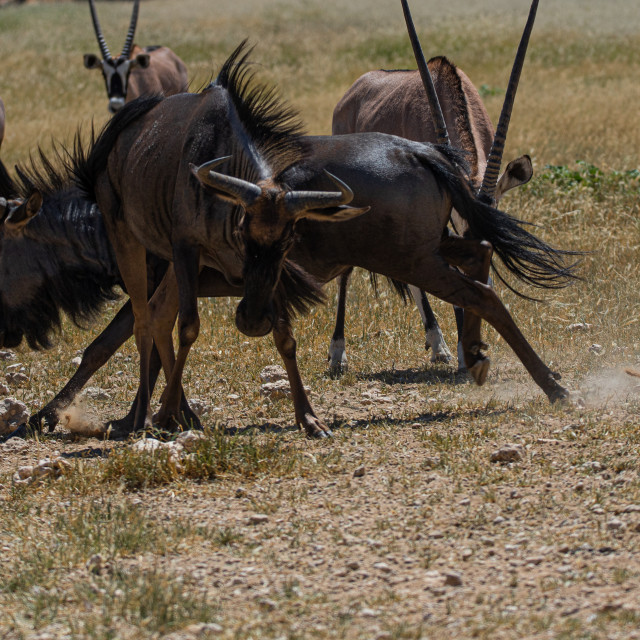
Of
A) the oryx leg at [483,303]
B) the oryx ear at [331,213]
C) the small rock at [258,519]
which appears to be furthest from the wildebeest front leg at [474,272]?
the small rock at [258,519]

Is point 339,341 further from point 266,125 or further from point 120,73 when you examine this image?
point 120,73

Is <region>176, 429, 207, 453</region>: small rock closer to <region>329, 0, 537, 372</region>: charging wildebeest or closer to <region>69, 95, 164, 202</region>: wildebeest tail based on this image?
<region>69, 95, 164, 202</region>: wildebeest tail

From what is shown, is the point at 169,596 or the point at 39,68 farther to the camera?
the point at 39,68

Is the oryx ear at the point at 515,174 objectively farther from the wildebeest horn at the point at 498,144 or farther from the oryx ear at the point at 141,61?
the oryx ear at the point at 141,61

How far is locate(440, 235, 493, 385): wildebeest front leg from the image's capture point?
618 centimetres

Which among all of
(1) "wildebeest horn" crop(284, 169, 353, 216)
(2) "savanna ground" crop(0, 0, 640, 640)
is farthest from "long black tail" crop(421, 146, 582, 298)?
(1) "wildebeest horn" crop(284, 169, 353, 216)

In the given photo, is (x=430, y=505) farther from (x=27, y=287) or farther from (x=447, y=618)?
(x=27, y=287)

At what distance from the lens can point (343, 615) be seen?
337cm

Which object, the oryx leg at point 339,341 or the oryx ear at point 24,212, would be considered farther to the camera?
the oryx leg at point 339,341

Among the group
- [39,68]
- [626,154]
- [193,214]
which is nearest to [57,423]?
[193,214]

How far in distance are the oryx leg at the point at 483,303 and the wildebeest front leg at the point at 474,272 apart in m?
0.12

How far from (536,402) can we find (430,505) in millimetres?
1856

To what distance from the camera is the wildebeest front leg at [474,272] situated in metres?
6.18

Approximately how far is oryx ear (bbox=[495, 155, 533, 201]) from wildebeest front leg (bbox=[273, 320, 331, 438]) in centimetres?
211
